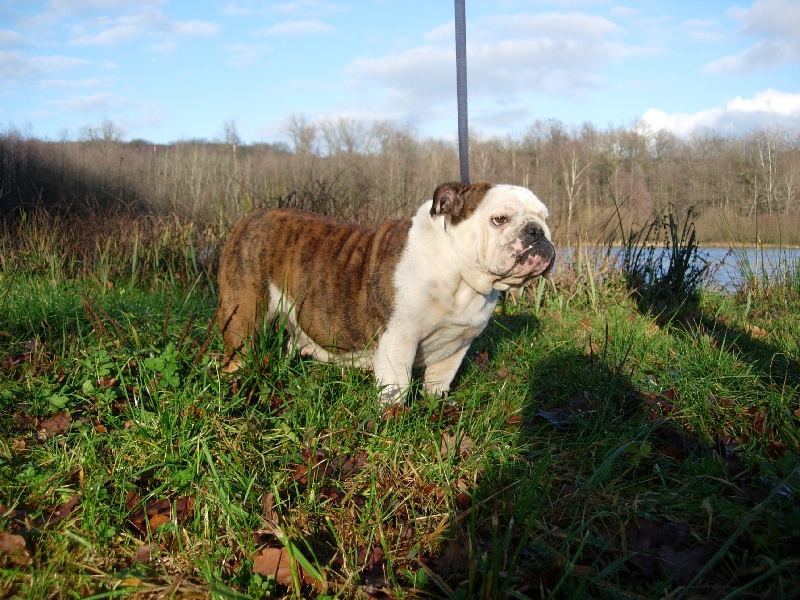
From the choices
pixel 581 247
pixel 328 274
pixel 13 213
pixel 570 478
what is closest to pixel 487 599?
pixel 570 478

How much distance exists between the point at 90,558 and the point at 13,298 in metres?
3.20

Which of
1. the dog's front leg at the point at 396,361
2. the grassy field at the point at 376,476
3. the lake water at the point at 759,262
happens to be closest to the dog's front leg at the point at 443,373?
the grassy field at the point at 376,476

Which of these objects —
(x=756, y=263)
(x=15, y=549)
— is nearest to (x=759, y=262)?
(x=756, y=263)

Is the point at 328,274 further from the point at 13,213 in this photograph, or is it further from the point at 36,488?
the point at 13,213

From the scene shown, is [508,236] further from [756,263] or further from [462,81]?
[756,263]

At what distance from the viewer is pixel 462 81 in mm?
4180

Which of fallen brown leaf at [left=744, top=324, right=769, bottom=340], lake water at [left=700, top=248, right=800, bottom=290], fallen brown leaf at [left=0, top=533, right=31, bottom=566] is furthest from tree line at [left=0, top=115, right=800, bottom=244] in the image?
fallen brown leaf at [left=0, top=533, right=31, bottom=566]

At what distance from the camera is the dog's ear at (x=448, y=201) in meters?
3.59

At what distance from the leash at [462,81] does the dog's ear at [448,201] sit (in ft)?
1.69

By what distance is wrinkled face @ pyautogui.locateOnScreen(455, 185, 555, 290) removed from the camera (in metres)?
3.41

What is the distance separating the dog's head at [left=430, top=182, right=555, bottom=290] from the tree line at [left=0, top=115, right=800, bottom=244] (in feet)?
12.7

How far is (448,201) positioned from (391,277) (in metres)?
0.55

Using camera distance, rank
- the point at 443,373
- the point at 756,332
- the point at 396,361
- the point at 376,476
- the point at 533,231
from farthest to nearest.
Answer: the point at 756,332, the point at 443,373, the point at 396,361, the point at 533,231, the point at 376,476

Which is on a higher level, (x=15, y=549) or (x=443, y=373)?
(x=443, y=373)
